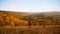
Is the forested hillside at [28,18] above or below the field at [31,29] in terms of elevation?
above

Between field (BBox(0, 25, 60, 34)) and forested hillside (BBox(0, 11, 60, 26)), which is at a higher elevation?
forested hillside (BBox(0, 11, 60, 26))

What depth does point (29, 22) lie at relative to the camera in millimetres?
3523

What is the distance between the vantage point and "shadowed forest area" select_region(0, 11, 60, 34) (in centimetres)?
343

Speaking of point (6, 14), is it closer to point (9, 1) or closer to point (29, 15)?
point (9, 1)

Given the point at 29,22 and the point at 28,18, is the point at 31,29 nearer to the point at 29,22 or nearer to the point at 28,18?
the point at 29,22

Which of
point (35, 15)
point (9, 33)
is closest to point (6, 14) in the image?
point (9, 33)

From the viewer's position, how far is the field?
134 inches

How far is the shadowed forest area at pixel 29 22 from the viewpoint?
11.3ft

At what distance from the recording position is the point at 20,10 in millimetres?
3568

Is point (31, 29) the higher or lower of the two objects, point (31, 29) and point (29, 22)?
the lower

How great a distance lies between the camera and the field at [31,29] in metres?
3.40

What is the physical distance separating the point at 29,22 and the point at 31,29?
0.23m

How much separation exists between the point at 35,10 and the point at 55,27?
81 centimetres

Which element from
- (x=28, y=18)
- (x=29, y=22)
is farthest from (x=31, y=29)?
(x=28, y=18)
